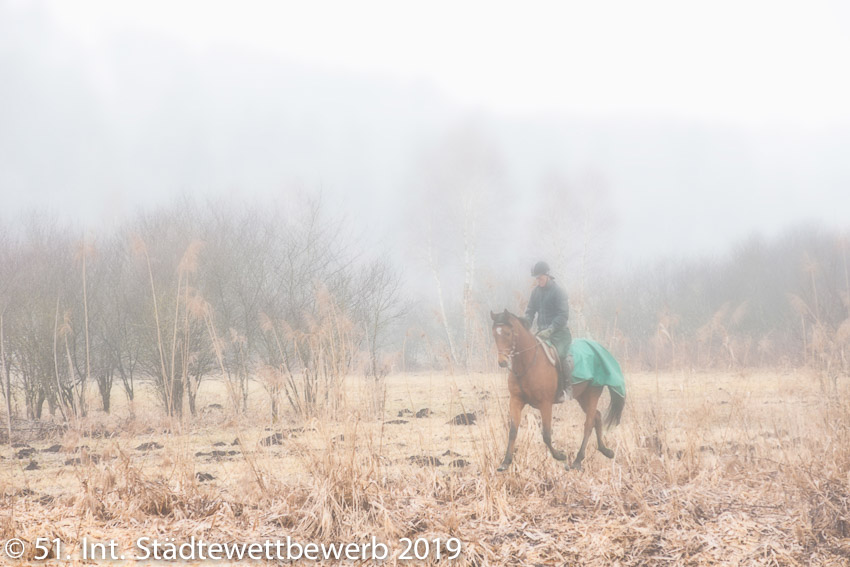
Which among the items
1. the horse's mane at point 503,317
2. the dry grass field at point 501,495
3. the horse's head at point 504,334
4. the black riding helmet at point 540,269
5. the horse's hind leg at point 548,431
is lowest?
the dry grass field at point 501,495

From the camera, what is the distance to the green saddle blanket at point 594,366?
17.5 feet

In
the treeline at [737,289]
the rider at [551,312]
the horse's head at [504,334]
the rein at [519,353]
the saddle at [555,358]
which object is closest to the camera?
the horse's head at [504,334]

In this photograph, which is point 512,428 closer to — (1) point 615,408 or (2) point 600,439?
(2) point 600,439

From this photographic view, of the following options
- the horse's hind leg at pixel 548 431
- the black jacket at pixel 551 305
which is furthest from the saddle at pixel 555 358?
the horse's hind leg at pixel 548 431

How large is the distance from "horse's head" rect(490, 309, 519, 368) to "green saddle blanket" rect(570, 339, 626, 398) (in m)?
0.81

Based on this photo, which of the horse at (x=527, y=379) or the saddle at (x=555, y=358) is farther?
the saddle at (x=555, y=358)

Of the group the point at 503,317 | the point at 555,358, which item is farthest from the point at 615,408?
the point at 503,317

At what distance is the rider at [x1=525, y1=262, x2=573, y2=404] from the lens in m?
4.97

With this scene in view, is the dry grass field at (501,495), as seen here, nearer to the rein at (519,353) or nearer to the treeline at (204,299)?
the rein at (519,353)

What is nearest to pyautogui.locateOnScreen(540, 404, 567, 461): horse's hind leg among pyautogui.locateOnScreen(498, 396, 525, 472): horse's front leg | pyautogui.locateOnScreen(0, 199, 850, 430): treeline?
pyautogui.locateOnScreen(498, 396, 525, 472): horse's front leg

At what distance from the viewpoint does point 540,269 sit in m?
4.83

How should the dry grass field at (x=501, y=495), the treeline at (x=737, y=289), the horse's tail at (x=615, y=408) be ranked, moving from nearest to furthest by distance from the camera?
the dry grass field at (x=501, y=495), the horse's tail at (x=615, y=408), the treeline at (x=737, y=289)

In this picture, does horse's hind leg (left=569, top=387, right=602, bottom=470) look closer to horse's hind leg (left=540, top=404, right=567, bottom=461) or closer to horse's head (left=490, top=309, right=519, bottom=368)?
horse's hind leg (left=540, top=404, right=567, bottom=461)

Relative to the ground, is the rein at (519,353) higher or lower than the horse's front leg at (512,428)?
higher
